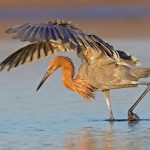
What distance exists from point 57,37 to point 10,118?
6.91 ft

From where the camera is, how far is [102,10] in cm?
3438

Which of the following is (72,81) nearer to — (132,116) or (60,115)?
(60,115)

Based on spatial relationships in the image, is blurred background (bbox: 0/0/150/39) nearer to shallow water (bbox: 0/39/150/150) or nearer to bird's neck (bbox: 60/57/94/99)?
shallow water (bbox: 0/39/150/150)

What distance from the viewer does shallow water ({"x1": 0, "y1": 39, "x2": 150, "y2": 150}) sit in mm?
10516

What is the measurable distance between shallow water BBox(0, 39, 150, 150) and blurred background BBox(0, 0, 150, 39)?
11.5 metres

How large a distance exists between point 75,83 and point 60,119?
2.40ft

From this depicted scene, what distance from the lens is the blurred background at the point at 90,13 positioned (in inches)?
1132

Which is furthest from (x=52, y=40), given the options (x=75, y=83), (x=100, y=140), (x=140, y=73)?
(x=140, y=73)

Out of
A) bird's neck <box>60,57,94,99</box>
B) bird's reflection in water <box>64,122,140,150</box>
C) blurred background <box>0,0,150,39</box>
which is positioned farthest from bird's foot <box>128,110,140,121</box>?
blurred background <box>0,0,150,39</box>

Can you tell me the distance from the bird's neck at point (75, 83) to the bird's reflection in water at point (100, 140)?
4.03 ft

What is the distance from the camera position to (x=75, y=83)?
1290 cm

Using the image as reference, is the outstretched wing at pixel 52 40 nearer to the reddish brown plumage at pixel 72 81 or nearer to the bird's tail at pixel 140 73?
the reddish brown plumage at pixel 72 81

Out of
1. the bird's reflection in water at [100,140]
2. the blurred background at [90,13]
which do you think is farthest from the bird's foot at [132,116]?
the blurred background at [90,13]

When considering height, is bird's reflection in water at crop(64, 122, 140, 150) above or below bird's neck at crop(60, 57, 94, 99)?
below
